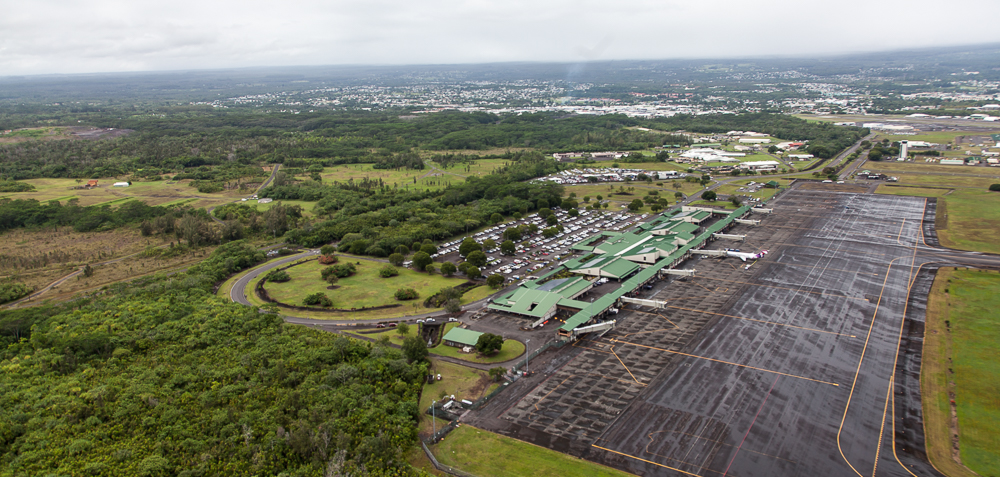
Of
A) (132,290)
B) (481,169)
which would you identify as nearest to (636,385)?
(132,290)

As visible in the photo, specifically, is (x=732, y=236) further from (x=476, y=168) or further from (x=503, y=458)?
(x=476, y=168)

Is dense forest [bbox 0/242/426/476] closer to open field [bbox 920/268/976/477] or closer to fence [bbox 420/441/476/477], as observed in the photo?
fence [bbox 420/441/476/477]

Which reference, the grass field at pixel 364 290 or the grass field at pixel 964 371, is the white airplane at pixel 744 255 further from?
the grass field at pixel 364 290

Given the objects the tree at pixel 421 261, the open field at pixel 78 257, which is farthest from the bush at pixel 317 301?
the open field at pixel 78 257

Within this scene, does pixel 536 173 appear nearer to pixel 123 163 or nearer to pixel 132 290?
pixel 132 290

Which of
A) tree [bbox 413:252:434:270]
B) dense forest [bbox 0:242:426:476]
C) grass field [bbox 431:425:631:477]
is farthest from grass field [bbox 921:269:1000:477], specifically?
tree [bbox 413:252:434:270]
